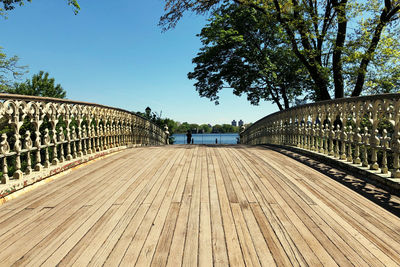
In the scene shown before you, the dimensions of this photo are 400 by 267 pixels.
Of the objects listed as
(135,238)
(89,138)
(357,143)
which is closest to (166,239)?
(135,238)

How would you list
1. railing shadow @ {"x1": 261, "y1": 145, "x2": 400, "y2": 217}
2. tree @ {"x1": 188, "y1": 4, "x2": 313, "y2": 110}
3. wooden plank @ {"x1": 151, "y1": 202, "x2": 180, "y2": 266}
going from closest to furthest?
wooden plank @ {"x1": 151, "y1": 202, "x2": 180, "y2": 266}, railing shadow @ {"x1": 261, "y1": 145, "x2": 400, "y2": 217}, tree @ {"x1": 188, "y1": 4, "x2": 313, "y2": 110}

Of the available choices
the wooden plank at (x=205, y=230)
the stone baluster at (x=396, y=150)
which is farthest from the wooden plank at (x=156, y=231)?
the stone baluster at (x=396, y=150)

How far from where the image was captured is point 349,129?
527 centimetres

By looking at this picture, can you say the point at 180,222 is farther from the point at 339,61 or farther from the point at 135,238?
the point at 339,61

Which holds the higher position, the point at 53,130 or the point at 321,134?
the point at 53,130

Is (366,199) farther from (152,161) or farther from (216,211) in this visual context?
(152,161)

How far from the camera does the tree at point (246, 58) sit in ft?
68.8

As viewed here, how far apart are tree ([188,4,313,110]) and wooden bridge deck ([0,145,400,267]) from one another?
18.0 metres

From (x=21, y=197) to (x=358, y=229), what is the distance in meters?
4.52

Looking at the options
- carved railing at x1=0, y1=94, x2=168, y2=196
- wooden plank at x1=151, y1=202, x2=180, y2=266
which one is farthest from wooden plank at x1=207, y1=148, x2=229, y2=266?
carved railing at x1=0, y1=94, x2=168, y2=196

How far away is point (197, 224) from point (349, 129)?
14.3 feet

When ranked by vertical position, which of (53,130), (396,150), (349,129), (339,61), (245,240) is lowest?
(245,240)

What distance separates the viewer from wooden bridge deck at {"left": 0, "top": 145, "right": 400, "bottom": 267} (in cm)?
212

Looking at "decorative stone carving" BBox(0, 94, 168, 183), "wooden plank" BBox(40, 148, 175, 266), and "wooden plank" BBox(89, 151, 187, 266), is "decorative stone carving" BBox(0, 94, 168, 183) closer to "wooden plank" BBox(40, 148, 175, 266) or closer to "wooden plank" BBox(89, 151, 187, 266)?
"wooden plank" BBox(40, 148, 175, 266)
